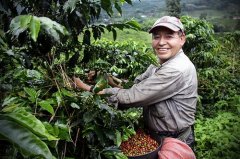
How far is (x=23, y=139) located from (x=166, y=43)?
1596 millimetres

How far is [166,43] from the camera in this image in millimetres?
2227

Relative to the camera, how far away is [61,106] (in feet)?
5.09

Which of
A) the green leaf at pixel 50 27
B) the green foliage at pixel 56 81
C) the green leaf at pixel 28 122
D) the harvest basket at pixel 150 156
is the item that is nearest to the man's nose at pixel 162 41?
the green foliage at pixel 56 81

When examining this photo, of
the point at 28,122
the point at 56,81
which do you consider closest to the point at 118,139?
the point at 56,81

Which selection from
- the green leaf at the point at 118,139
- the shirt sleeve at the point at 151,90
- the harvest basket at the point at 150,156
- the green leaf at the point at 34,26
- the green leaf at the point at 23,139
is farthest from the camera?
the shirt sleeve at the point at 151,90

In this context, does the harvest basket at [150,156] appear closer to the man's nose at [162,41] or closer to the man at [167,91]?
the man at [167,91]

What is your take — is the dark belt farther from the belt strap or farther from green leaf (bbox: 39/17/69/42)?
green leaf (bbox: 39/17/69/42)

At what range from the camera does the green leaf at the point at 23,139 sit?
0.76 metres

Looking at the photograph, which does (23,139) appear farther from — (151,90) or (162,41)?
(162,41)

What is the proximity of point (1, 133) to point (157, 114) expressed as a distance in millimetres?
1482

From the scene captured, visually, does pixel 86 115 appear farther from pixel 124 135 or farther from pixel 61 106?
pixel 124 135

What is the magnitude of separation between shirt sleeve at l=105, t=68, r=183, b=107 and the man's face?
0.18m

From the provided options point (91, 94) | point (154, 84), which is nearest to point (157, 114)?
point (154, 84)

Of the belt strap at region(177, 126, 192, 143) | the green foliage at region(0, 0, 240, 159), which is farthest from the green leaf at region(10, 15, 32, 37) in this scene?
the belt strap at region(177, 126, 192, 143)
